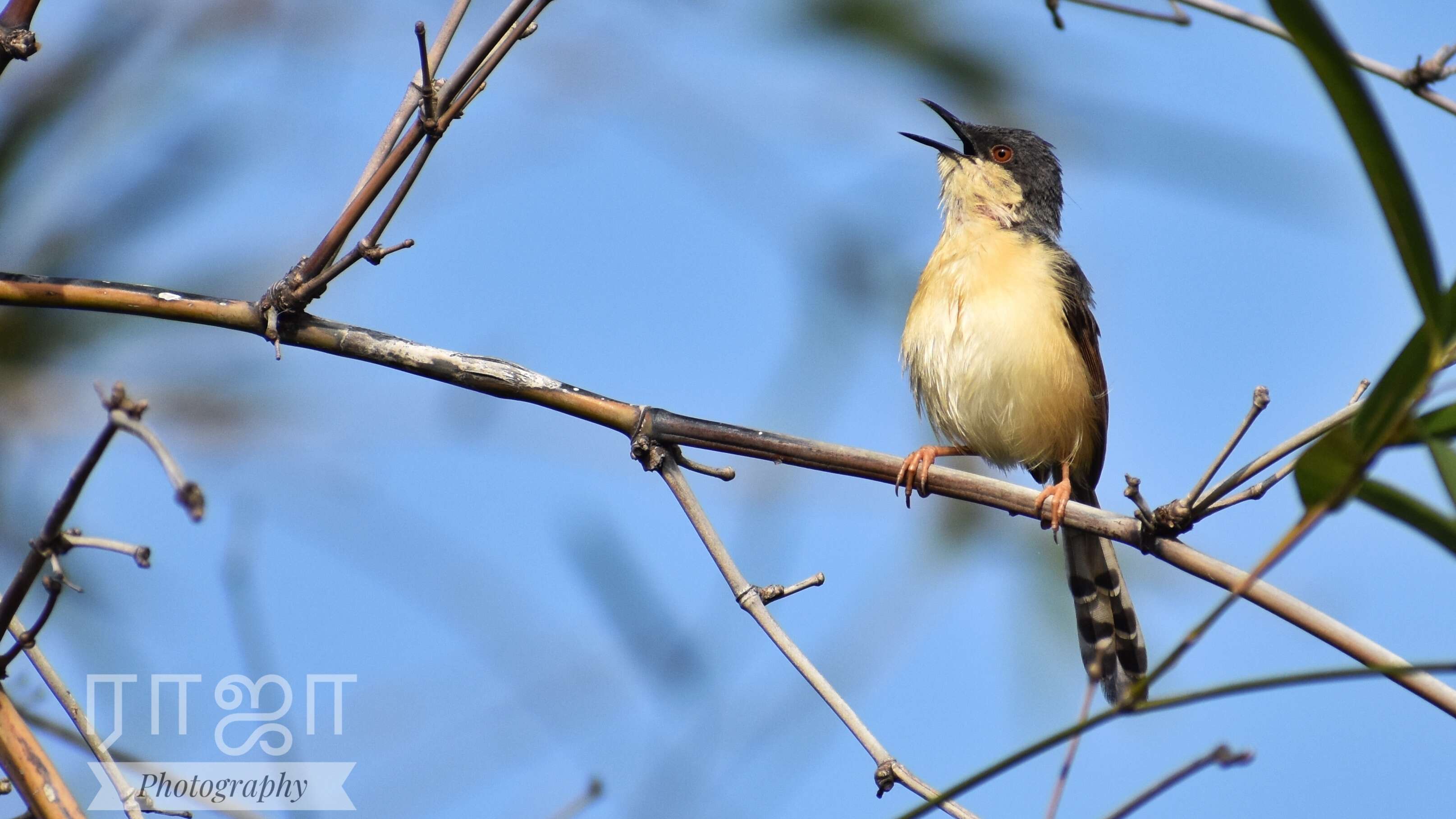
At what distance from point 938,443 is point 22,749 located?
399 centimetres

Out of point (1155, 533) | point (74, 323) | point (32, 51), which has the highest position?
point (74, 323)

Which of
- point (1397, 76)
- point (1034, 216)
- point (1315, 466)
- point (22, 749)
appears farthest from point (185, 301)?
point (1034, 216)

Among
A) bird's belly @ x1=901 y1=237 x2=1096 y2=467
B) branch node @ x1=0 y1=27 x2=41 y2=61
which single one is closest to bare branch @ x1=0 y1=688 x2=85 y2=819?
branch node @ x1=0 y1=27 x2=41 y2=61

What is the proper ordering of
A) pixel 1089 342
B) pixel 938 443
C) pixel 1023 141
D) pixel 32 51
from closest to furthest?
pixel 32 51, pixel 1089 342, pixel 938 443, pixel 1023 141

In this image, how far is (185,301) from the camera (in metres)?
2.34

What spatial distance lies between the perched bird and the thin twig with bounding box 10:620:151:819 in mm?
2783

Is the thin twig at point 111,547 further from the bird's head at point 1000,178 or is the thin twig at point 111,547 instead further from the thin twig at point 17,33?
the bird's head at point 1000,178

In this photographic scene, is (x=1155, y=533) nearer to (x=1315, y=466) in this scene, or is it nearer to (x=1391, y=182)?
(x=1315, y=466)

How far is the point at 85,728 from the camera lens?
1915mm

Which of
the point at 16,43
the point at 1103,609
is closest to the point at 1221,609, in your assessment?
the point at 16,43

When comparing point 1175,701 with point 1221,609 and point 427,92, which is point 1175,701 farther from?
point 427,92

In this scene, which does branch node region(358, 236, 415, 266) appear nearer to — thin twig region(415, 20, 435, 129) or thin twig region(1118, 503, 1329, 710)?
thin twig region(415, 20, 435, 129)

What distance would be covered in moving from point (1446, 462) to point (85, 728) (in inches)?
80.5

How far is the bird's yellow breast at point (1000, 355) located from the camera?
4.54 m
